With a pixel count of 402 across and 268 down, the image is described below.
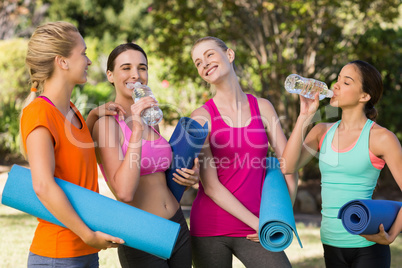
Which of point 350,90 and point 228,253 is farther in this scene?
point 350,90

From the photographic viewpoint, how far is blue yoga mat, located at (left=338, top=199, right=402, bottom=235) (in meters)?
2.63

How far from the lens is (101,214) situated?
92.3 inches

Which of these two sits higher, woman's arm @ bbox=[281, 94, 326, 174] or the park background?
the park background

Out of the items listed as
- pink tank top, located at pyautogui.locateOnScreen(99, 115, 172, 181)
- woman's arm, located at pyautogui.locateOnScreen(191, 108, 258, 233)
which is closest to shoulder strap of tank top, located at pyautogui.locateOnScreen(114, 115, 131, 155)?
pink tank top, located at pyautogui.locateOnScreen(99, 115, 172, 181)

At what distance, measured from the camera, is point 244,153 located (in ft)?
9.82

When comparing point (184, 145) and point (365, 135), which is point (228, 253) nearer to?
point (184, 145)

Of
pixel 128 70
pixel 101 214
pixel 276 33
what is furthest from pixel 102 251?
pixel 276 33

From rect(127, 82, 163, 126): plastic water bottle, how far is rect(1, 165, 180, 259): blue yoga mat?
1.73 feet

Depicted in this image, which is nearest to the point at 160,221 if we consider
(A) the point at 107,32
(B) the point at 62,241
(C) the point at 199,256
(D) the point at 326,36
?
(B) the point at 62,241

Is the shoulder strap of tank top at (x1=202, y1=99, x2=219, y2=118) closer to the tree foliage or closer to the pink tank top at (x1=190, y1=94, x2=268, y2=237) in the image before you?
the pink tank top at (x1=190, y1=94, x2=268, y2=237)

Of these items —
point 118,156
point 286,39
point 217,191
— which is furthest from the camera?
point 286,39

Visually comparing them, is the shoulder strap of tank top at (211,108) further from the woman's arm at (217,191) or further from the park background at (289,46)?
the park background at (289,46)

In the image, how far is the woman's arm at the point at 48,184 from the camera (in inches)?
88.0

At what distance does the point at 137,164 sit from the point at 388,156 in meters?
1.49
